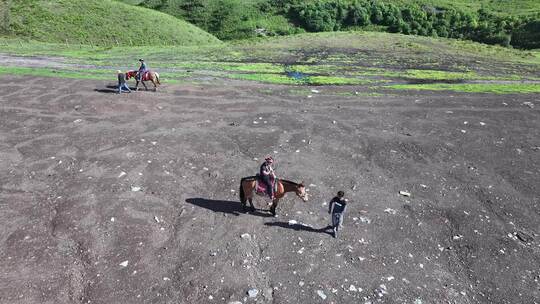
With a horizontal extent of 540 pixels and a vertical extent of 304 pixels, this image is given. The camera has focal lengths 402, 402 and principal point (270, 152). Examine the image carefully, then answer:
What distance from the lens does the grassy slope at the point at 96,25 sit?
63.2m

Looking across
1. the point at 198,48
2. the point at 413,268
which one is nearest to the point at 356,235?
the point at 413,268

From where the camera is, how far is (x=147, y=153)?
18859 mm

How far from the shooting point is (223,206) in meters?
14.8

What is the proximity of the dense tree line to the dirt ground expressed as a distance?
67151 millimetres

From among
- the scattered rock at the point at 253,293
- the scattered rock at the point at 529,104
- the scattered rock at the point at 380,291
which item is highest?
the scattered rock at the point at 529,104

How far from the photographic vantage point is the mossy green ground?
124 ft

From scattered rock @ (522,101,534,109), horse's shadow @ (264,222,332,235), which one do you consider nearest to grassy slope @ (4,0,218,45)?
scattered rock @ (522,101,534,109)

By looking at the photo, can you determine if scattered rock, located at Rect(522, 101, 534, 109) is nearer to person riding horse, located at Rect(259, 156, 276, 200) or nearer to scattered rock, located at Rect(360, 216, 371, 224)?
scattered rock, located at Rect(360, 216, 371, 224)

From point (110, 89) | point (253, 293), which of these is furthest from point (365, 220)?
point (110, 89)

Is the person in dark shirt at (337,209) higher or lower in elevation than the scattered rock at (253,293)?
higher

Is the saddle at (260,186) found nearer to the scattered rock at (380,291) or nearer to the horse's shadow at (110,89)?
the scattered rock at (380,291)

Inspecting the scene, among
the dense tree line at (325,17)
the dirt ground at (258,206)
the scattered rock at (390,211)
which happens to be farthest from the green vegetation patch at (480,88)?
the dense tree line at (325,17)

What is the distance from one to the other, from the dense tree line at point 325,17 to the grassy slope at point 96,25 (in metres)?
18.0

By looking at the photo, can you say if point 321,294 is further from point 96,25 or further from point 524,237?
point 96,25
